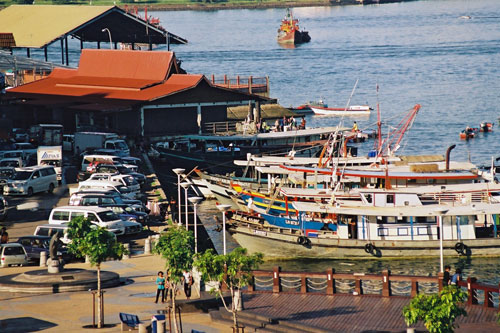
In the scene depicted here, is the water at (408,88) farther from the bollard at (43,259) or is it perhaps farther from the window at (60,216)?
the bollard at (43,259)

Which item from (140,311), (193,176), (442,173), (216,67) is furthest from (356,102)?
(140,311)

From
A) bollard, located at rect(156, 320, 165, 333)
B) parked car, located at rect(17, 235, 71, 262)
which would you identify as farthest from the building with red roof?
bollard, located at rect(156, 320, 165, 333)

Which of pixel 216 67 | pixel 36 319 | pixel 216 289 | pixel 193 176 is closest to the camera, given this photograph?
pixel 216 289

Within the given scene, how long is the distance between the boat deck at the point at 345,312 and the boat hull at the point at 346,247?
1487 centimetres

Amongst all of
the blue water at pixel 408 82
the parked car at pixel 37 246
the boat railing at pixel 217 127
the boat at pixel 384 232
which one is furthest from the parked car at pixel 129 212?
the blue water at pixel 408 82

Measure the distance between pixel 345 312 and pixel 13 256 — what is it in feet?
56.3

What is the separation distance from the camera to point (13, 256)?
48094 mm

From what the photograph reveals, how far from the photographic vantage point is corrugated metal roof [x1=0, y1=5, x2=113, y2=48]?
107438 millimetres

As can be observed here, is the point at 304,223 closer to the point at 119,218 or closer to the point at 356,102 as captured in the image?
the point at 119,218

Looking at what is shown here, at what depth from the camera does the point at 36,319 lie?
3881cm

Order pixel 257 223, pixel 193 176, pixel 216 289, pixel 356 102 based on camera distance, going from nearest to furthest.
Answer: pixel 216 289 < pixel 257 223 < pixel 193 176 < pixel 356 102

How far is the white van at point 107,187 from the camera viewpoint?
6334 centimetres

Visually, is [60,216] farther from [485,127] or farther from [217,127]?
[485,127]

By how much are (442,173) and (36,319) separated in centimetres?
3040
